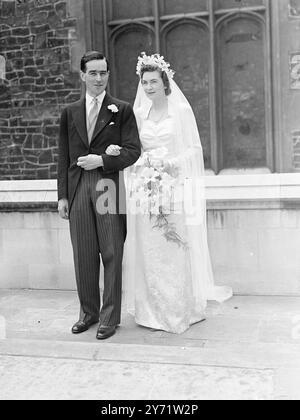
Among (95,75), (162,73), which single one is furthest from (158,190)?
(95,75)

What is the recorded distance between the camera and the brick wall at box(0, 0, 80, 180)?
661cm

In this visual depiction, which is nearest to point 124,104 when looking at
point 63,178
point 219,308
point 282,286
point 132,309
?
point 63,178

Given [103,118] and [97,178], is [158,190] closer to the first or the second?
[97,178]

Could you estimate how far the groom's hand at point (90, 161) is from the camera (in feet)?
15.4

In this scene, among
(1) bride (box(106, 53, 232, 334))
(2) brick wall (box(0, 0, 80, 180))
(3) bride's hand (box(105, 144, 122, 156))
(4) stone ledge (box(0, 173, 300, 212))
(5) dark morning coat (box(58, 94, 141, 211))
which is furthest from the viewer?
(2) brick wall (box(0, 0, 80, 180))

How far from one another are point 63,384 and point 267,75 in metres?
3.85

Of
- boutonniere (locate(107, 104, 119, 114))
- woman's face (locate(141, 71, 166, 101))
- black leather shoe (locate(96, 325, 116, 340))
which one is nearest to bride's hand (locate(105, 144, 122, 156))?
boutonniere (locate(107, 104, 119, 114))

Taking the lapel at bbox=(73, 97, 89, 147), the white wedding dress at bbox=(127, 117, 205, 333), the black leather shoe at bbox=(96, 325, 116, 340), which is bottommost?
the black leather shoe at bbox=(96, 325, 116, 340)

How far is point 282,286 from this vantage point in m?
6.09

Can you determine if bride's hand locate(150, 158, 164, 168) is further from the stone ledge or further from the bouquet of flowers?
the stone ledge

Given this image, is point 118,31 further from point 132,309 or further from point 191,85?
point 132,309

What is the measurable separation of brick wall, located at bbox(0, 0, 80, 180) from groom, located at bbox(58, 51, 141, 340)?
1830 millimetres

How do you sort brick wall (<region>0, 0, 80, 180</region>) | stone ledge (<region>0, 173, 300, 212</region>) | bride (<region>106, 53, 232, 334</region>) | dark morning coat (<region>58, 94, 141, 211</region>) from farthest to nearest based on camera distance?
brick wall (<region>0, 0, 80, 180</region>) < stone ledge (<region>0, 173, 300, 212</region>) < bride (<region>106, 53, 232, 334</region>) < dark morning coat (<region>58, 94, 141, 211</region>)

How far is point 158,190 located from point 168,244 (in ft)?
1.45
